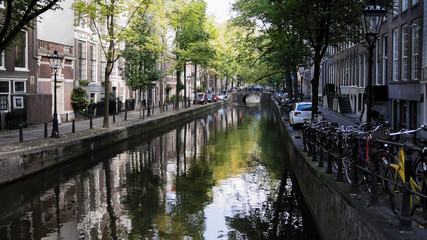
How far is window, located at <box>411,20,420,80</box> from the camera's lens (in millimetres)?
22234

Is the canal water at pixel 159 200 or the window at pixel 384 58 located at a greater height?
the window at pixel 384 58

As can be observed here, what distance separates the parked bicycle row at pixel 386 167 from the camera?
18.2 ft

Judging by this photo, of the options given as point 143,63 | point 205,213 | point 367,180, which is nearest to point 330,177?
point 367,180

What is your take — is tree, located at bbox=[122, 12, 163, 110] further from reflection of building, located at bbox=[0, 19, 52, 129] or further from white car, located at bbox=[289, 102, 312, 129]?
white car, located at bbox=[289, 102, 312, 129]

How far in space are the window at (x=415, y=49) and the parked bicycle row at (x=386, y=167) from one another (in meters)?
12.4

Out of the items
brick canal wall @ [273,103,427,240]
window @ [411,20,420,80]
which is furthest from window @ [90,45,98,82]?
brick canal wall @ [273,103,427,240]

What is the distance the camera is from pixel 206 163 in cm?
1891

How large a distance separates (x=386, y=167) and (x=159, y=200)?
23.2 feet

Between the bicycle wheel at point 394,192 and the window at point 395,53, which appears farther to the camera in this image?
the window at point 395,53

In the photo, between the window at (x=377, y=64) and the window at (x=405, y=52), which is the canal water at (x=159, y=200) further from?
the window at (x=377, y=64)

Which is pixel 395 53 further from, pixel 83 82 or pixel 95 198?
pixel 83 82

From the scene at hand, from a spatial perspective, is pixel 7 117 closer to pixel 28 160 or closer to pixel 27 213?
pixel 28 160

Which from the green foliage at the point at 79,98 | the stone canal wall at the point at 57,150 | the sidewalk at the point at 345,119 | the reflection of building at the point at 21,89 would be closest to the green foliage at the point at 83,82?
the green foliage at the point at 79,98

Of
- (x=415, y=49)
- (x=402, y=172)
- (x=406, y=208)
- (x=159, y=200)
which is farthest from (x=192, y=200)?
(x=415, y=49)
